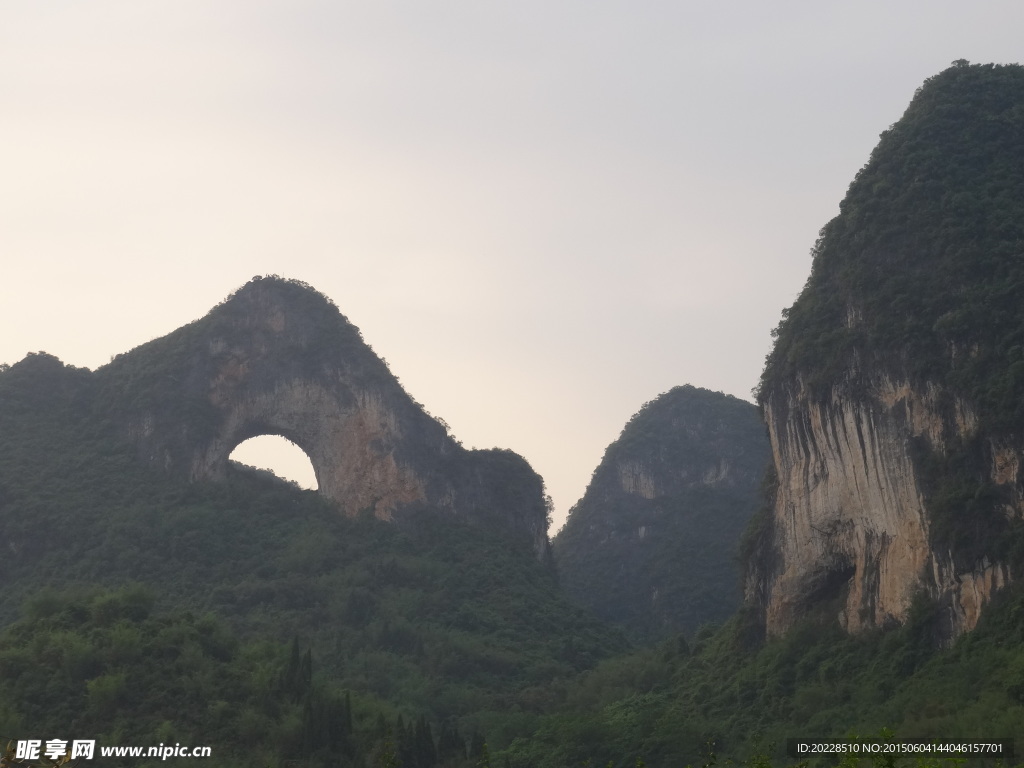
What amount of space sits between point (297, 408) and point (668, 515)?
Answer: 27.2 meters

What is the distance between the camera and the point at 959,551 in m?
30.9

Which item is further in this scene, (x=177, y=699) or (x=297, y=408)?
(x=297, y=408)

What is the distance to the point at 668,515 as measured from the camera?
2943 inches

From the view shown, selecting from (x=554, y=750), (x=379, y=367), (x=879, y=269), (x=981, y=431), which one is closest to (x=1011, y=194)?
(x=879, y=269)

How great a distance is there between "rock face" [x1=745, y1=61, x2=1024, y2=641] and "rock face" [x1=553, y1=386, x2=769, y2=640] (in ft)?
89.3

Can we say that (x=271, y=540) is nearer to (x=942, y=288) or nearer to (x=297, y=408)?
(x=297, y=408)

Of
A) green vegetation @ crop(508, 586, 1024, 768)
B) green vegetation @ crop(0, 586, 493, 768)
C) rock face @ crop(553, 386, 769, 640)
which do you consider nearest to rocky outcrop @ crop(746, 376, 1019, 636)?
green vegetation @ crop(508, 586, 1024, 768)

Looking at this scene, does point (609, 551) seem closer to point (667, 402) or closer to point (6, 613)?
point (667, 402)

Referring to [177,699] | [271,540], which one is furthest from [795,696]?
[271,540]

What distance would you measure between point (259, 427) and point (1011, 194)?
3171 cm

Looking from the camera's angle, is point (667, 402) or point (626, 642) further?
point (667, 402)

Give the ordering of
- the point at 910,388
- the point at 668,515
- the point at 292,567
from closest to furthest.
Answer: the point at 910,388, the point at 292,567, the point at 668,515

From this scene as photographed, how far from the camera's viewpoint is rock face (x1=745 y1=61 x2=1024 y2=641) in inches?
1236

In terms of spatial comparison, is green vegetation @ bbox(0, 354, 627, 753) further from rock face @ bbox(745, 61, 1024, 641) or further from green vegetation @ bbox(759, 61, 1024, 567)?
green vegetation @ bbox(759, 61, 1024, 567)
